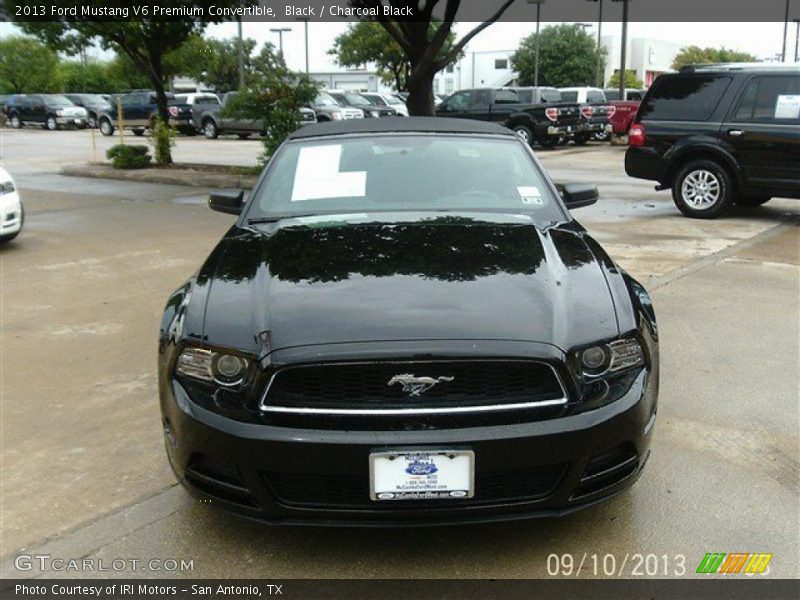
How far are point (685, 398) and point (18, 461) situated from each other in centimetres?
345

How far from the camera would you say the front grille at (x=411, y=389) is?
2670 mm

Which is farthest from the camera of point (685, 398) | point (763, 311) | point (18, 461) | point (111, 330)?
point (763, 311)

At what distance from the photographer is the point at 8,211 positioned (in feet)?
28.1

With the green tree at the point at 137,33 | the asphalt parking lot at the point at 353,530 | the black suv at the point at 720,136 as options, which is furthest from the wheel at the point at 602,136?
the asphalt parking lot at the point at 353,530

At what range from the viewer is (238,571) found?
293 cm

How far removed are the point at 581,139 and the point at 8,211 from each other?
1909 centimetres

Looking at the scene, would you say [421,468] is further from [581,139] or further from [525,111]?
[581,139]

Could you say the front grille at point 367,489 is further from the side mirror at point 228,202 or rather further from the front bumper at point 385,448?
the side mirror at point 228,202

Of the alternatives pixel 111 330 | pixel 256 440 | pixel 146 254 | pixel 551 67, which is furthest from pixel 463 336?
pixel 551 67

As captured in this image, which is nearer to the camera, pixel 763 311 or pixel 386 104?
pixel 763 311

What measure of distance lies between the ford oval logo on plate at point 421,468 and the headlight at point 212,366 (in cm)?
65

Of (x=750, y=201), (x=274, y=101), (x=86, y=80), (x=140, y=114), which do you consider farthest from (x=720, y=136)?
(x=86, y=80)

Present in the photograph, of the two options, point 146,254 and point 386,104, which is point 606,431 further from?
point 386,104

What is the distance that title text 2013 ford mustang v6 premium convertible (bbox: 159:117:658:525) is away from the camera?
2635 mm
